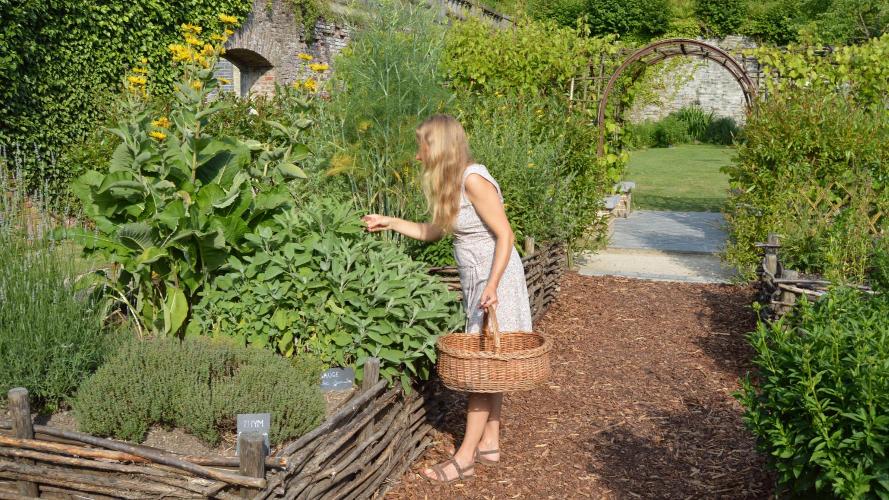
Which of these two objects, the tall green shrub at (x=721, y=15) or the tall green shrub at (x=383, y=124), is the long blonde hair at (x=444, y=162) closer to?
the tall green shrub at (x=383, y=124)

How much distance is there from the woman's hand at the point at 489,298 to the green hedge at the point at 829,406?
1.14 metres

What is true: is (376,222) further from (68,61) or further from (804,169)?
(68,61)

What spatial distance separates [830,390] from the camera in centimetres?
Answer: 254

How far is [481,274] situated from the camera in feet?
13.1

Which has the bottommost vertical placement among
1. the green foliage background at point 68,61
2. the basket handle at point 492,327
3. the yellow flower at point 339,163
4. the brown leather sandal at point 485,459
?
the brown leather sandal at point 485,459

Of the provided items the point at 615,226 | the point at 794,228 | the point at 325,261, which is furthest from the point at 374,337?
the point at 615,226

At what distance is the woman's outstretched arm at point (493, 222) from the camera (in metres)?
3.76

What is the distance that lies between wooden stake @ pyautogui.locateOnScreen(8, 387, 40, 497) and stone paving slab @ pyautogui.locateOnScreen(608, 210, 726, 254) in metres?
7.52

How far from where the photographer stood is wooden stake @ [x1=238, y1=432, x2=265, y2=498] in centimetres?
279

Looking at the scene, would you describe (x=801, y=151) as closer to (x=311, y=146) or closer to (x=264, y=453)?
(x=311, y=146)

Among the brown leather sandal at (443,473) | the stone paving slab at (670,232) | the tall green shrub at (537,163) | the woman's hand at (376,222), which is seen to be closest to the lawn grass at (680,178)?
the stone paving slab at (670,232)

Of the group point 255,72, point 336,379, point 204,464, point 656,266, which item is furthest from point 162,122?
point 255,72

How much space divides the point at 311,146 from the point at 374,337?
191 centimetres

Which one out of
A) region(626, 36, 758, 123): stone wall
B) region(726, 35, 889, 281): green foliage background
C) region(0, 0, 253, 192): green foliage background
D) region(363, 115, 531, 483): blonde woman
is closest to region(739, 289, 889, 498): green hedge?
region(363, 115, 531, 483): blonde woman
